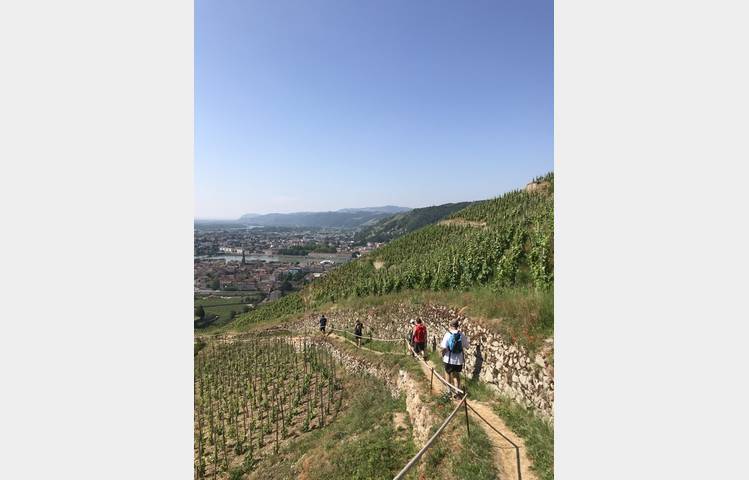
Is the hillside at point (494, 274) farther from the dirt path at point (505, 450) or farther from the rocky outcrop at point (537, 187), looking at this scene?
the dirt path at point (505, 450)

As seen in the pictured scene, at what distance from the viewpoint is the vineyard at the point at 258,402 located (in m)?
10.7

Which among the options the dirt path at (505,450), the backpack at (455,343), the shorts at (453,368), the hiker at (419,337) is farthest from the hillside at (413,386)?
the backpack at (455,343)

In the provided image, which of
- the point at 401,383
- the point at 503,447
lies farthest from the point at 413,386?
the point at 503,447

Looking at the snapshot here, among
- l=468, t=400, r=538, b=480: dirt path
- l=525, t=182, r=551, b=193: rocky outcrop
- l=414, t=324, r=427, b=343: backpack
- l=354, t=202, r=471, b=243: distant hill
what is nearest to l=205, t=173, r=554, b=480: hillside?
l=468, t=400, r=538, b=480: dirt path

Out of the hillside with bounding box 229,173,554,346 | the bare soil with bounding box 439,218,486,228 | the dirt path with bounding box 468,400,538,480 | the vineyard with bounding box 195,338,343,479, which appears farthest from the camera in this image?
the bare soil with bounding box 439,218,486,228

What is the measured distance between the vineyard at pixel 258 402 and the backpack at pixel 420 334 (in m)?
4.12

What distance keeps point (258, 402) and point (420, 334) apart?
8320 mm

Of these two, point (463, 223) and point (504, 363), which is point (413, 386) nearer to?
point (504, 363)

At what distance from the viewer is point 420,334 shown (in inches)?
420

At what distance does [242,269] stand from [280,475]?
90711mm

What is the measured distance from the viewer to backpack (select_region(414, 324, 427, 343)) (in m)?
10.6

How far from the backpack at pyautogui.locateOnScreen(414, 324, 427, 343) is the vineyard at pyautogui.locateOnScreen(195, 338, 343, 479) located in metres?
4.12

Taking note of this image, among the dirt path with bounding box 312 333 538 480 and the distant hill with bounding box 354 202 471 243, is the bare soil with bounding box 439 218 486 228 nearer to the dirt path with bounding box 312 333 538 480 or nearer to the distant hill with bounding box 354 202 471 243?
the dirt path with bounding box 312 333 538 480

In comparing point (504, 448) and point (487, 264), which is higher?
point (487, 264)
